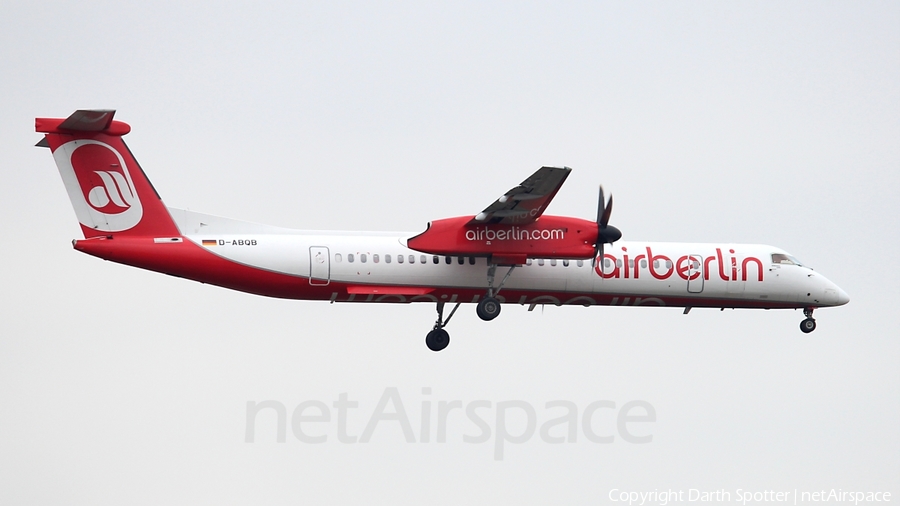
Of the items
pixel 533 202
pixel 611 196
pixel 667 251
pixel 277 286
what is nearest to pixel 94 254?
pixel 277 286

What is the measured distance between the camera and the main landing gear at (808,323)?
37.3 m

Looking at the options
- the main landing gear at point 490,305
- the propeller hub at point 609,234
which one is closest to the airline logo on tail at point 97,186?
the main landing gear at point 490,305

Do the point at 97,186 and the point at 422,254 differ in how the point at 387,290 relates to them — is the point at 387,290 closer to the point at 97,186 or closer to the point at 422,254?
the point at 422,254

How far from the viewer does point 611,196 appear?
33125 millimetres

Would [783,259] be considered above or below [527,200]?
below

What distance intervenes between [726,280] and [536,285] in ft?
19.5

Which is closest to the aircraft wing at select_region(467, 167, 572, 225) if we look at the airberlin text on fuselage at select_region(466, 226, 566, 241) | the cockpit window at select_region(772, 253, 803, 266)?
the airberlin text on fuselage at select_region(466, 226, 566, 241)

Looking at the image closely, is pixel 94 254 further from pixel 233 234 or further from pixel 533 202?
pixel 533 202

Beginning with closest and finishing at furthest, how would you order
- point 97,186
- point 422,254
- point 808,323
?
point 97,186 < point 422,254 < point 808,323

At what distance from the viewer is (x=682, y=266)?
3538 cm

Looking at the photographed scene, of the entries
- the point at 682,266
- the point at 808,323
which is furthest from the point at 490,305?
the point at 808,323

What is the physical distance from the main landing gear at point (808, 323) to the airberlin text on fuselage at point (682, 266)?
227 centimetres

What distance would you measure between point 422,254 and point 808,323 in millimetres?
12612

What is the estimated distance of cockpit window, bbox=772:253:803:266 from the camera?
1443 inches
